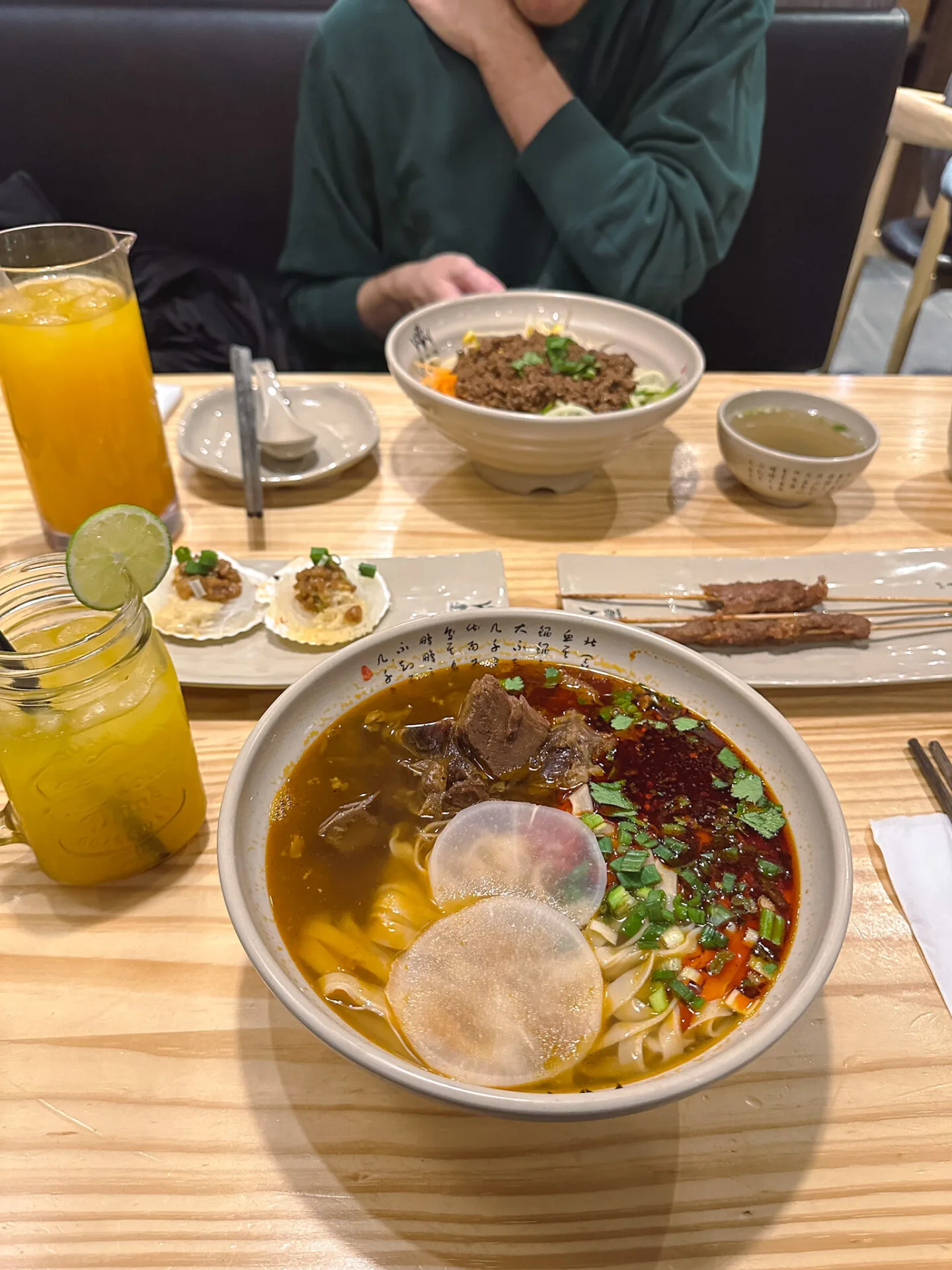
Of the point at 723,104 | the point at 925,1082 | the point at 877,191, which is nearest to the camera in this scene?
the point at 925,1082

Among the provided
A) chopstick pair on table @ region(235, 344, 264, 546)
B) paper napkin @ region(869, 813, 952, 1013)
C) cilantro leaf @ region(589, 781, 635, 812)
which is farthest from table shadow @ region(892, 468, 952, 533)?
chopstick pair on table @ region(235, 344, 264, 546)

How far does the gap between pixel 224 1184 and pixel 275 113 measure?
3844 mm

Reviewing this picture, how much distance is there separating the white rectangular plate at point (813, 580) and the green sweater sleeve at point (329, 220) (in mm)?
1761

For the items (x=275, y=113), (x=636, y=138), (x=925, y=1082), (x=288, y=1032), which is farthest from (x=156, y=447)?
(x=275, y=113)

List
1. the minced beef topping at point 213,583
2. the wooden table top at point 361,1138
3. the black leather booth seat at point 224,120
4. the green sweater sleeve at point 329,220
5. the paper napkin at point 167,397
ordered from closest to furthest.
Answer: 1. the wooden table top at point 361,1138
2. the minced beef topping at point 213,583
3. the paper napkin at point 167,397
4. the green sweater sleeve at point 329,220
5. the black leather booth seat at point 224,120

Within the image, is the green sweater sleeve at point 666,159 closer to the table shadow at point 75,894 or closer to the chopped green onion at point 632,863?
the chopped green onion at point 632,863

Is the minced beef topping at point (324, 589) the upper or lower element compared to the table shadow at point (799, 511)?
upper

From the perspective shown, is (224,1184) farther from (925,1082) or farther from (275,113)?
(275,113)

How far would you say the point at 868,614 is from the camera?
1.59 metres

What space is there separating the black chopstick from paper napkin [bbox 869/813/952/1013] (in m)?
0.03

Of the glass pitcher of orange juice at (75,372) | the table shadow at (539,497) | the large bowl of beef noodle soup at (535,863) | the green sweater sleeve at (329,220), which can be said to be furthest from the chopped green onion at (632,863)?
the green sweater sleeve at (329,220)

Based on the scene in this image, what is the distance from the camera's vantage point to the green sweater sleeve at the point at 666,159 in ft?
8.36

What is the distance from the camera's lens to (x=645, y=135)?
2670mm

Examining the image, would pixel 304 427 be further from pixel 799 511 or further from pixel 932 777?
pixel 932 777
